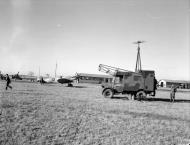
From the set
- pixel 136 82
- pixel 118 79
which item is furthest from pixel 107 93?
pixel 136 82

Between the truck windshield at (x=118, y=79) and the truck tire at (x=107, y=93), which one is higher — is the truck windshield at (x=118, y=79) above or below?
above

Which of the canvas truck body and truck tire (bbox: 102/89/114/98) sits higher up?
the canvas truck body

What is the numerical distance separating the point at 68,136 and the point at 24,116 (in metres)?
3.08

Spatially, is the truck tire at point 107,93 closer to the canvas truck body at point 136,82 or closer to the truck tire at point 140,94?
the canvas truck body at point 136,82

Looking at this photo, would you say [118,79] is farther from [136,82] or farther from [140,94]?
[140,94]

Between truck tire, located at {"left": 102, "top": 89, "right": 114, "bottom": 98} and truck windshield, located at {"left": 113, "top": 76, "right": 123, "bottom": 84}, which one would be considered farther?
truck tire, located at {"left": 102, "top": 89, "right": 114, "bottom": 98}

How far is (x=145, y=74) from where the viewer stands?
61.4 ft

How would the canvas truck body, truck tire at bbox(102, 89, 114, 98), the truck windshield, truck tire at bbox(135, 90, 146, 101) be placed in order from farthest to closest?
truck tire at bbox(102, 89, 114, 98), the truck windshield, the canvas truck body, truck tire at bbox(135, 90, 146, 101)

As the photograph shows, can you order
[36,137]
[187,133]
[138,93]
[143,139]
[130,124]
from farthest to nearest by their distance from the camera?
[138,93]
[130,124]
[187,133]
[143,139]
[36,137]

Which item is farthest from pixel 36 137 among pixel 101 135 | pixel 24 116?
pixel 24 116

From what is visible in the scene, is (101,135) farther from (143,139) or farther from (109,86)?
(109,86)

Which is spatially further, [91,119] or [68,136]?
[91,119]

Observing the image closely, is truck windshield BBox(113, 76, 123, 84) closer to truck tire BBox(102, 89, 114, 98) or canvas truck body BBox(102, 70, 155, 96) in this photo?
canvas truck body BBox(102, 70, 155, 96)

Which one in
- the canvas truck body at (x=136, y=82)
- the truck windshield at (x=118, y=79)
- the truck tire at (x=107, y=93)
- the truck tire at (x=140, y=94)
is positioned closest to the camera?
the truck tire at (x=140, y=94)
